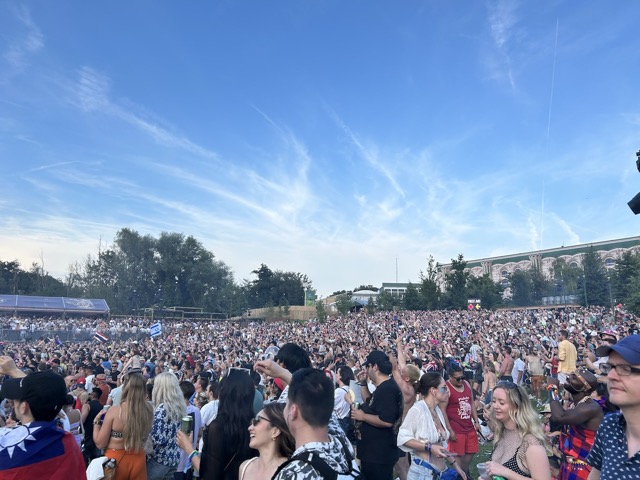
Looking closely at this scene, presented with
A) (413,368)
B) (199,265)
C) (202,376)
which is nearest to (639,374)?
(413,368)

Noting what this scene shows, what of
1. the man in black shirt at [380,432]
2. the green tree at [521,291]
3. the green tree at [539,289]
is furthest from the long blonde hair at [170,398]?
the green tree at [539,289]

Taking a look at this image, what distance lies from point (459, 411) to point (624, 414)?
398cm

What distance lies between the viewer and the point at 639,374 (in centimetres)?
201

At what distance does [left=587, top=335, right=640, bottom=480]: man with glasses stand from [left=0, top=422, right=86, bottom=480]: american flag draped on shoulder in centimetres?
306

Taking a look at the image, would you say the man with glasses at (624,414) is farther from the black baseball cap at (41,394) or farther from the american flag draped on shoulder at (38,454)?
the black baseball cap at (41,394)

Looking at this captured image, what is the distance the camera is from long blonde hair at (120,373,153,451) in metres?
3.74

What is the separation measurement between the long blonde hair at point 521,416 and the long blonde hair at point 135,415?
2.87m

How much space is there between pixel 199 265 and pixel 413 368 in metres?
65.3

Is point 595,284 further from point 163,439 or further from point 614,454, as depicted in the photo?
point 614,454

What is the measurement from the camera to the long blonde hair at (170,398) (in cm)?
439

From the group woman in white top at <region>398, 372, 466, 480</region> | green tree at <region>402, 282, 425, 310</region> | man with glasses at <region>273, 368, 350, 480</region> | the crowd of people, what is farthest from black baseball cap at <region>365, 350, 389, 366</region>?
green tree at <region>402, 282, 425, 310</region>

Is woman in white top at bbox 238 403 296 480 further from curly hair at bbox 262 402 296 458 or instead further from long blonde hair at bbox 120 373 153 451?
long blonde hair at bbox 120 373 153 451

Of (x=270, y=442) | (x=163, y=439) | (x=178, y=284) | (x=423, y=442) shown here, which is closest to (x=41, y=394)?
(x=270, y=442)

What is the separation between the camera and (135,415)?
379cm
